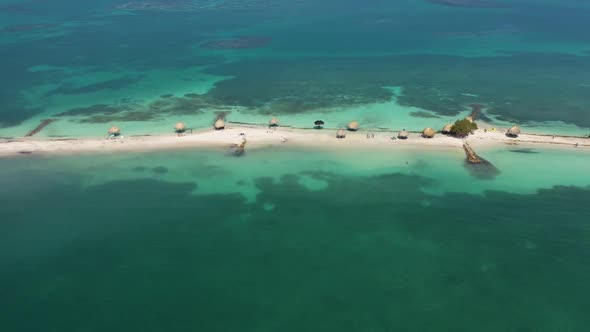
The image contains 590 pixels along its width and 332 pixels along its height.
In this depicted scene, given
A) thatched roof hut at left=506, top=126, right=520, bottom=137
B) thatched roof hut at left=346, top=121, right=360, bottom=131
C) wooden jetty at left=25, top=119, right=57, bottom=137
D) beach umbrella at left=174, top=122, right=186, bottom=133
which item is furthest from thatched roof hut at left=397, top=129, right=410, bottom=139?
wooden jetty at left=25, top=119, right=57, bottom=137

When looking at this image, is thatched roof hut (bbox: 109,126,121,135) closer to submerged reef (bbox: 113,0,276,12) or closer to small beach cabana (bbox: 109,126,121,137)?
small beach cabana (bbox: 109,126,121,137)

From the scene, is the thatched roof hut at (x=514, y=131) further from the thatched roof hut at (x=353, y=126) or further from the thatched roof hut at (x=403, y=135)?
the thatched roof hut at (x=353, y=126)

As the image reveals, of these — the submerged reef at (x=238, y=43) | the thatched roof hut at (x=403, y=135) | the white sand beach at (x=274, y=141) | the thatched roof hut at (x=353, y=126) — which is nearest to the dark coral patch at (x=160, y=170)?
the white sand beach at (x=274, y=141)

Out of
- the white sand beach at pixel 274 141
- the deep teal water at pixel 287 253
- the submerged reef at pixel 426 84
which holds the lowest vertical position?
the deep teal water at pixel 287 253

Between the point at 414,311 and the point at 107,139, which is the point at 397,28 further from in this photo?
the point at 414,311

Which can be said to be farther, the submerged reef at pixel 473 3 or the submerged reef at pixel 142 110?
the submerged reef at pixel 473 3
